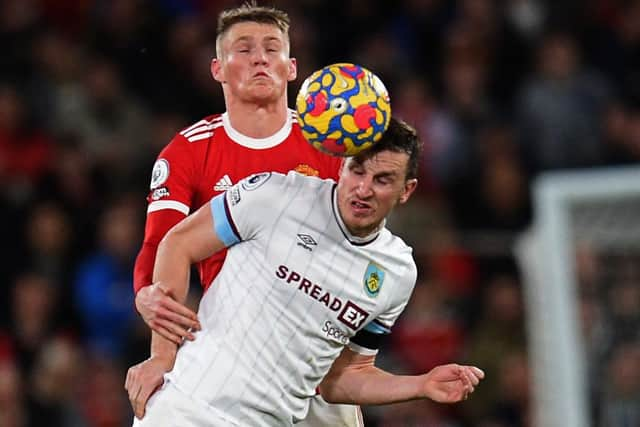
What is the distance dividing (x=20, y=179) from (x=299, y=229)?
5363 mm

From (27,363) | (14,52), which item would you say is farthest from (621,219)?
(14,52)

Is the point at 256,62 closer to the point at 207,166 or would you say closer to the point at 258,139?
the point at 258,139

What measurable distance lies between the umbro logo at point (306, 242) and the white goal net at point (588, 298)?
136 inches

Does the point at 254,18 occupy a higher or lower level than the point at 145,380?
higher

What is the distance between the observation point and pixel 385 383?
4.48 m

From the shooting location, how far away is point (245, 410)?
4.23 metres

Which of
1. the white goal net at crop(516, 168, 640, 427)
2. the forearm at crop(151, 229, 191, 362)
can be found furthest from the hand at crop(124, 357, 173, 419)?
the white goal net at crop(516, 168, 640, 427)

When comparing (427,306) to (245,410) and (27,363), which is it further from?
(245,410)

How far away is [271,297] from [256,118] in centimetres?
79

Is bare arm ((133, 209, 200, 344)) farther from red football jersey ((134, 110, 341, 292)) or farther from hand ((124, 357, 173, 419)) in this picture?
red football jersey ((134, 110, 341, 292))

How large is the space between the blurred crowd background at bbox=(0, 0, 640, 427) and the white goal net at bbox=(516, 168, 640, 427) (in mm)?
24

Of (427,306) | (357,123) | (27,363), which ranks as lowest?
(27,363)

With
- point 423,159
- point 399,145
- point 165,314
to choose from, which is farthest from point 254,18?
point 423,159

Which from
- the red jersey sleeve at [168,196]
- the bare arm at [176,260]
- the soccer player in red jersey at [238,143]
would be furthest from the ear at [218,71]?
the bare arm at [176,260]
